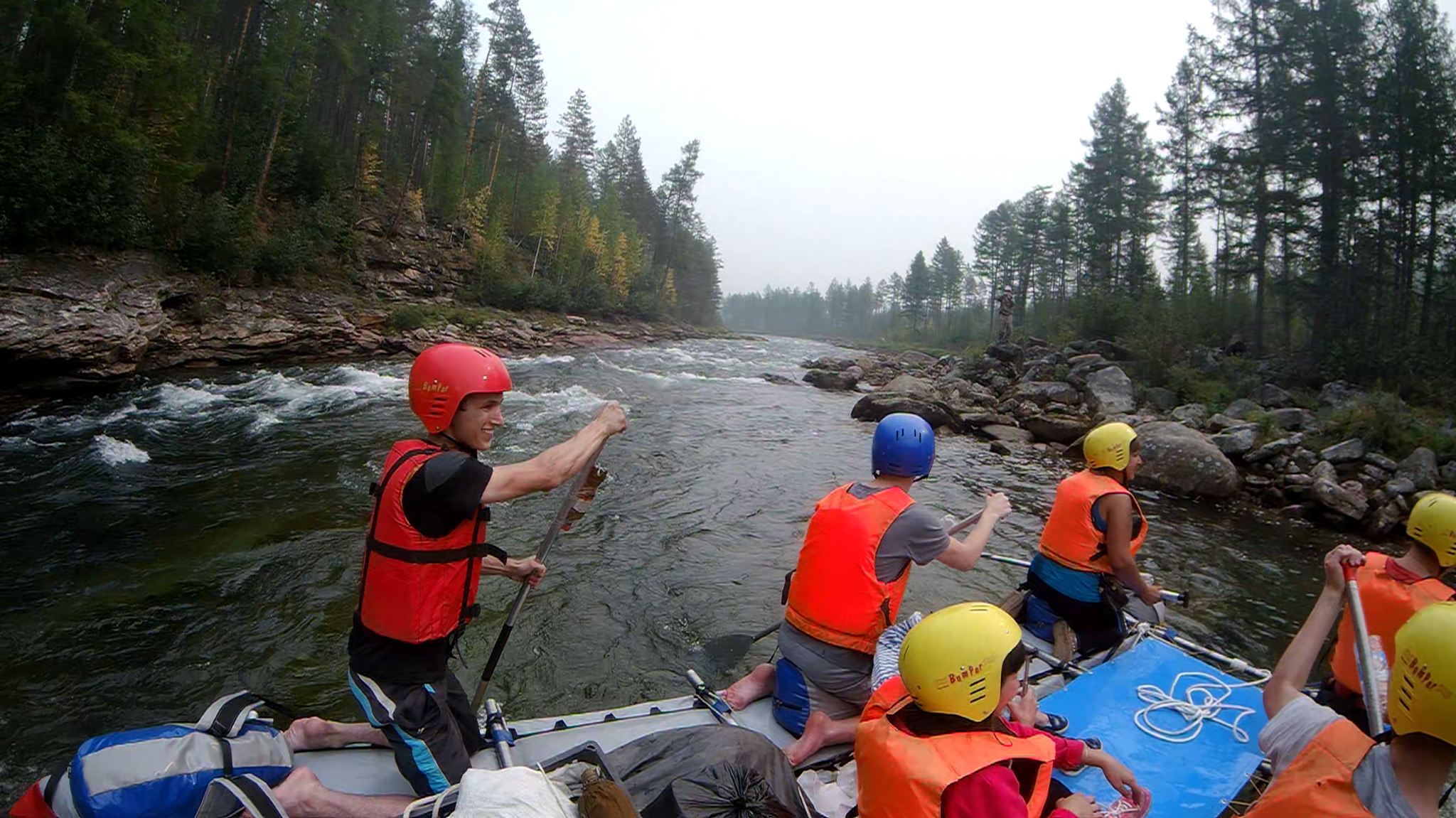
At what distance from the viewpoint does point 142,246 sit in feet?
57.4

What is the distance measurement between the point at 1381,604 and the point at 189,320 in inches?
884

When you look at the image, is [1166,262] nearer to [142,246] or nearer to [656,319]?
[656,319]

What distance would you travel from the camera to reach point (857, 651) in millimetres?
3678

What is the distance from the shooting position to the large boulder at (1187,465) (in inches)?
463

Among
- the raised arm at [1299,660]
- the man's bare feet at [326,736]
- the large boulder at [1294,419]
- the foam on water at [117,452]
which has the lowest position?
the man's bare feet at [326,736]

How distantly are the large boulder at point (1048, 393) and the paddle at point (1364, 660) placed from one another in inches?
704

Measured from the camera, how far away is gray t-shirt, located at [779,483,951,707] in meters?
3.56

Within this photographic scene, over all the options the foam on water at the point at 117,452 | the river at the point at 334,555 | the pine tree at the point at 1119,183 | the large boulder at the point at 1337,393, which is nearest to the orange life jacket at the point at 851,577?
the river at the point at 334,555

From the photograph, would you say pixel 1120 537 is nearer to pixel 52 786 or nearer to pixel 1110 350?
pixel 52 786

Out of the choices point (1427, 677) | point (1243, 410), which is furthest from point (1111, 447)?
point (1243, 410)

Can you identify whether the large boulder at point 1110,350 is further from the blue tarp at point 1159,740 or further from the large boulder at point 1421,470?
the blue tarp at point 1159,740

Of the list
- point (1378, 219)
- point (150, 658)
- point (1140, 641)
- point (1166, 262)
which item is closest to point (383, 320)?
point (150, 658)

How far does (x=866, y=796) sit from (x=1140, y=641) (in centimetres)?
352

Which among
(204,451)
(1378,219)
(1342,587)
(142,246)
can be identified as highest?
(1378,219)
